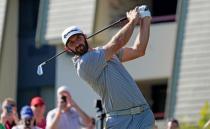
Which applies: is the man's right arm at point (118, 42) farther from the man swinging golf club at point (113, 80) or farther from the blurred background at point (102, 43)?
the blurred background at point (102, 43)

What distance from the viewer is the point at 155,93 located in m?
29.4

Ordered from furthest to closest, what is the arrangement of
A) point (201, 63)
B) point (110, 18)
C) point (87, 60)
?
point (110, 18) < point (201, 63) < point (87, 60)

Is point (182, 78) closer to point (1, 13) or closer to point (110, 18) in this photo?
point (110, 18)

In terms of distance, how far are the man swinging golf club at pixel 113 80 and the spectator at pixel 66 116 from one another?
4530 millimetres

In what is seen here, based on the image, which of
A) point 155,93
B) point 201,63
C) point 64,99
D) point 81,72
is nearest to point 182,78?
point 201,63

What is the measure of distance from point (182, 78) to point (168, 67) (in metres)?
1.07

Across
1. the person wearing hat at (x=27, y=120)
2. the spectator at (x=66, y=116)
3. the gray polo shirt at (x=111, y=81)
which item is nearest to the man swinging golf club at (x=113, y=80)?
the gray polo shirt at (x=111, y=81)

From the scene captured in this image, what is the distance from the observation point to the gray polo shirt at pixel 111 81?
423 inches

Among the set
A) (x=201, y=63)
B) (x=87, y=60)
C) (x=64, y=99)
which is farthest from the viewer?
(x=201, y=63)

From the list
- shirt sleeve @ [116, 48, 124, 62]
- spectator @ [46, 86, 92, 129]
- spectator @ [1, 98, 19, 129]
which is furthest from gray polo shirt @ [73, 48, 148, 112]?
spectator @ [1, 98, 19, 129]

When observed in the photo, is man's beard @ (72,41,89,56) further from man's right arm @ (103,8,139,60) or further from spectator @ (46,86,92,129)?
spectator @ (46,86,92,129)

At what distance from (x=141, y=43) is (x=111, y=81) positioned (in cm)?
58

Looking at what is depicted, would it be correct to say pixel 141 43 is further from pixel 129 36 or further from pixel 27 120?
pixel 27 120

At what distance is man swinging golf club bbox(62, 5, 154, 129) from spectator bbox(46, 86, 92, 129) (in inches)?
178
